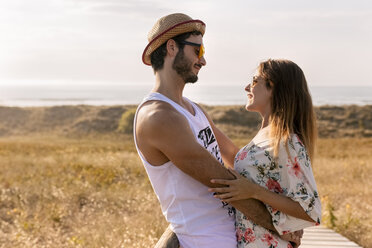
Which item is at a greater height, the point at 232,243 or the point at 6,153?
the point at 232,243

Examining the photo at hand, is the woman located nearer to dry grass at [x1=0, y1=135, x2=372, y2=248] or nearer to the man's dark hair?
the man's dark hair

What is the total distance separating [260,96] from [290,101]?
0.70 ft

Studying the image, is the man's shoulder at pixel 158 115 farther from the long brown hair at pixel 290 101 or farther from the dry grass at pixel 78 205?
the dry grass at pixel 78 205

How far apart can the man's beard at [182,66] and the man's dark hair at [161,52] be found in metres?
0.05

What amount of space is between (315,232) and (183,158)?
4.29 meters

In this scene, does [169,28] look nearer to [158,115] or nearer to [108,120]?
[158,115]

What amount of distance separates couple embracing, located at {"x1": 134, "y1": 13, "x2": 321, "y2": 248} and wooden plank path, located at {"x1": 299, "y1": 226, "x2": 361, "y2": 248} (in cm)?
286

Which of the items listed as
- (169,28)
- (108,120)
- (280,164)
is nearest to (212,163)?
(280,164)

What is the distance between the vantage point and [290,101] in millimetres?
2768

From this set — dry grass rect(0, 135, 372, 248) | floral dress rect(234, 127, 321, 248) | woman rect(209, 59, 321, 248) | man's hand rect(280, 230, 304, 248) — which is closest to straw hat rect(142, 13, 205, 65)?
woman rect(209, 59, 321, 248)

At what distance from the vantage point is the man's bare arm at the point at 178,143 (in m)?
2.34

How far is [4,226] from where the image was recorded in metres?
7.60

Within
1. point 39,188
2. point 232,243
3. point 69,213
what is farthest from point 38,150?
point 232,243

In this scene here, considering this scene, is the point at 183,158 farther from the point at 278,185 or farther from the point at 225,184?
the point at 278,185
